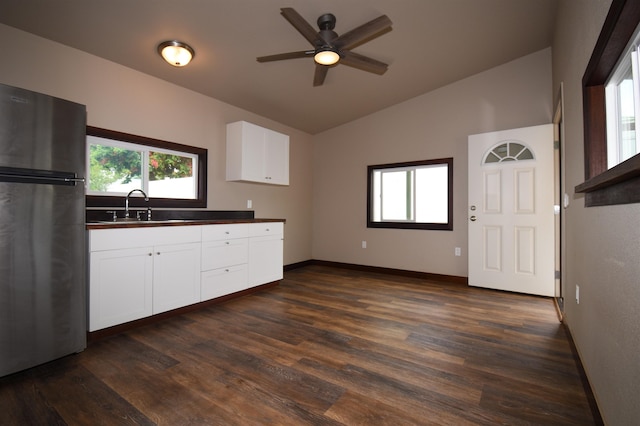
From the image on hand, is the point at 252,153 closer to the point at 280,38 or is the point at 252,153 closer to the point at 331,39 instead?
the point at 280,38

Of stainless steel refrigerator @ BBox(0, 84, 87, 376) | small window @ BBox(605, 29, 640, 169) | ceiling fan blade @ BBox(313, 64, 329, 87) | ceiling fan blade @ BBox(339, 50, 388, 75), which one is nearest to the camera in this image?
small window @ BBox(605, 29, 640, 169)

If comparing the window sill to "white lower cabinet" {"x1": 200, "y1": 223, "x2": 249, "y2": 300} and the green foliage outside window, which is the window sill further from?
the green foliage outside window

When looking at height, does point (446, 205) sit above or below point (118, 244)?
above

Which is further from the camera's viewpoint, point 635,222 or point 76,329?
point 76,329

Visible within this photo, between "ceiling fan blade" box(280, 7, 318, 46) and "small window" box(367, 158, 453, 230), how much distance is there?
9.35 ft

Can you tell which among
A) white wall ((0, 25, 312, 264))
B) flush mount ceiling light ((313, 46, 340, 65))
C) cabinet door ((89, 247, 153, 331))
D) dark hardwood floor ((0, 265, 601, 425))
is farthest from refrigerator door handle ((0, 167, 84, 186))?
flush mount ceiling light ((313, 46, 340, 65))

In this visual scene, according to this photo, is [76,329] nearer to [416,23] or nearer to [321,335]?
[321,335]

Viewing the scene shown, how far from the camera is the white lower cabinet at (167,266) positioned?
7.72 feet

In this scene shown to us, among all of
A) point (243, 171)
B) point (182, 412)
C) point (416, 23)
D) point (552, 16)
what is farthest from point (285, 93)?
point (182, 412)

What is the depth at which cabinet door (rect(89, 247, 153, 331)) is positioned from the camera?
90.7 inches

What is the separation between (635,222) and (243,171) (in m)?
3.59

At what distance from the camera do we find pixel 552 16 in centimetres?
312

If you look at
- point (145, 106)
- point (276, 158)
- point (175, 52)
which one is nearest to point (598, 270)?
point (175, 52)

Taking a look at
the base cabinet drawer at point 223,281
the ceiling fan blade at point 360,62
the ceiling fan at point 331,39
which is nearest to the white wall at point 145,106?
the base cabinet drawer at point 223,281
